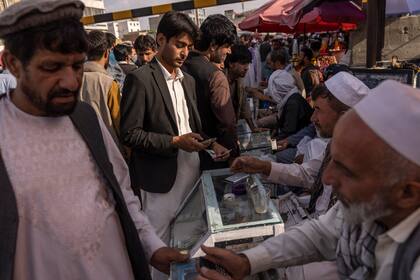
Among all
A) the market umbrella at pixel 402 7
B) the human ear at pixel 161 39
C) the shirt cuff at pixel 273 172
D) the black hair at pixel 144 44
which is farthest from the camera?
the black hair at pixel 144 44

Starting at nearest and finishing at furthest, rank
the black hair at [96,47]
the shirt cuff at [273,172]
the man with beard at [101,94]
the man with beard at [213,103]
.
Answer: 1. the shirt cuff at [273,172]
2. the man with beard at [213,103]
3. the man with beard at [101,94]
4. the black hair at [96,47]

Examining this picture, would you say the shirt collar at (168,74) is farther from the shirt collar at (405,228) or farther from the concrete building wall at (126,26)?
the concrete building wall at (126,26)

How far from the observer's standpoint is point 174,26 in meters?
2.36

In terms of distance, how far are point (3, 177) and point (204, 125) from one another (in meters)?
1.86

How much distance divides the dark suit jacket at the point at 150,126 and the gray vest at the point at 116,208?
0.86 metres

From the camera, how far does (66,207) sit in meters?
1.27

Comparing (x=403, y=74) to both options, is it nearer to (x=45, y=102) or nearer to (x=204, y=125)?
(x=204, y=125)

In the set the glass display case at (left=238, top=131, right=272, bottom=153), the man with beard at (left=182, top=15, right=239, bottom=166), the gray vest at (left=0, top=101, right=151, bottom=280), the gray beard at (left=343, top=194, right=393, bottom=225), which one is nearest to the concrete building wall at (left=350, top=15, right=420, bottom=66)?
the glass display case at (left=238, top=131, right=272, bottom=153)

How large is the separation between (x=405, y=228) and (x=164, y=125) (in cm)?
167

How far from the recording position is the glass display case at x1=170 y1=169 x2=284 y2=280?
1730 millimetres

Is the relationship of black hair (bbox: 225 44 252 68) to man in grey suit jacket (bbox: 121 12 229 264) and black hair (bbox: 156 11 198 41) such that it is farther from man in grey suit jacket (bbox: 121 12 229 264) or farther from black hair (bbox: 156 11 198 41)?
black hair (bbox: 156 11 198 41)

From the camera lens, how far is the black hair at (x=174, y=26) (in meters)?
2.37

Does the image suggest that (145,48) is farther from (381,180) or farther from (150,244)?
(381,180)

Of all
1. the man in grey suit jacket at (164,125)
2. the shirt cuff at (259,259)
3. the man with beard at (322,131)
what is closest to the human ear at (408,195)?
the shirt cuff at (259,259)
